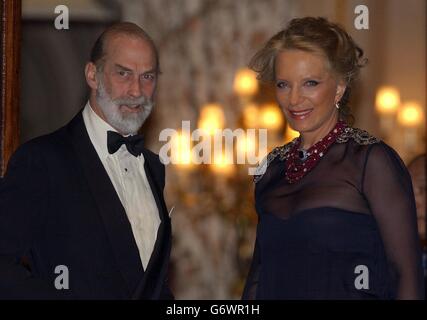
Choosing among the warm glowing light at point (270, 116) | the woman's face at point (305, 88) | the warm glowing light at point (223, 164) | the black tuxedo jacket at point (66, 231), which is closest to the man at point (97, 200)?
the black tuxedo jacket at point (66, 231)

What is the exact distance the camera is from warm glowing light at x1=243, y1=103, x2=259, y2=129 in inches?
311

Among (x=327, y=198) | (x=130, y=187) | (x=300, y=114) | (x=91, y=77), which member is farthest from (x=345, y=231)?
→ (x=91, y=77)

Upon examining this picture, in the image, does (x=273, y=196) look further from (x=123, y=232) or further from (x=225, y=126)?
(x=225, y=126)

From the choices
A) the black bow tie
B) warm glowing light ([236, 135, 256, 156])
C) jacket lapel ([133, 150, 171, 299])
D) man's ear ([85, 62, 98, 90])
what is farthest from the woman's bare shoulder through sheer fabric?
warm glowing light ([236, 135, 256, 156])

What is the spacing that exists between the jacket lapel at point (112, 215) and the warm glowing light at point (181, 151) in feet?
11.7

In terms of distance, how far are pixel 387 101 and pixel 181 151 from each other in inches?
124

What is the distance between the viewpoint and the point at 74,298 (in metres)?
2.85

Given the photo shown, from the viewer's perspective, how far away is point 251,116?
7.96 metres

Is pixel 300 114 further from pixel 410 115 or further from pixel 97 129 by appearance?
pixel 410 115

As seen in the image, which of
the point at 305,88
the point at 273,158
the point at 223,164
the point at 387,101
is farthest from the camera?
the point at 387,101

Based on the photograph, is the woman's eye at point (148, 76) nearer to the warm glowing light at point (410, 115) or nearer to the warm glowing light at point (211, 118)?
the warm glowing light at point (211, 118)

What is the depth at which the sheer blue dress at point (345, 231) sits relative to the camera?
2832 millimetres

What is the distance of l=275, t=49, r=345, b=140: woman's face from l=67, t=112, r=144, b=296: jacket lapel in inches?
27.7
